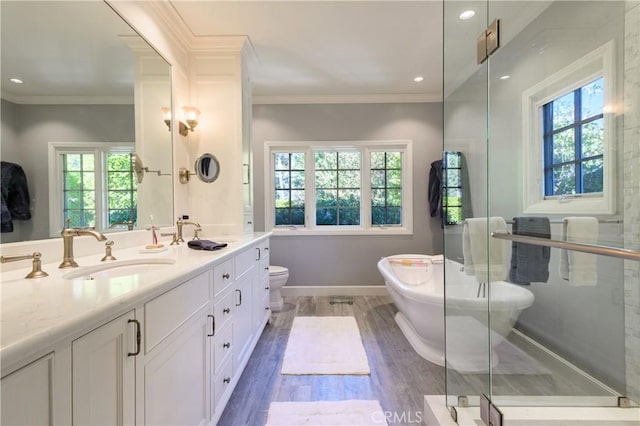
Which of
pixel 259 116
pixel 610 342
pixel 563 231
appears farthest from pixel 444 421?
pixel 259 116

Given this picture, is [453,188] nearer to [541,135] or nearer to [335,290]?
[541,135]

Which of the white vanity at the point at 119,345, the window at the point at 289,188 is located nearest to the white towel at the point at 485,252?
the white vanity at the point at 119,345

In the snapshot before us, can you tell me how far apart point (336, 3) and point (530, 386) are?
2869mm

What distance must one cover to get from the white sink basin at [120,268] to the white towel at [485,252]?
81.4 inches

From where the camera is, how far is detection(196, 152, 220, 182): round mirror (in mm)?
2330

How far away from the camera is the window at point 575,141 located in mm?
1570

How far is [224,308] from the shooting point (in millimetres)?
1454

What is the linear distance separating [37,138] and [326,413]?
1.92m

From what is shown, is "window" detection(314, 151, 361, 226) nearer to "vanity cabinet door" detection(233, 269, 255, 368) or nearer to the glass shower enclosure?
the glass shower enclosure

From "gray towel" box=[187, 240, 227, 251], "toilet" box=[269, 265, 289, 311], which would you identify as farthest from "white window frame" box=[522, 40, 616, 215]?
"toilet" box=[269, 265, 289, 311]

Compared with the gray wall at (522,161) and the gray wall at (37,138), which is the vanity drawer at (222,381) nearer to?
the gray wall at (37,138)

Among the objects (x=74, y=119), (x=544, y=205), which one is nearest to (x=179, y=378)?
(x=74, y=119)

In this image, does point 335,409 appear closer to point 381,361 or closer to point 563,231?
point 381,361

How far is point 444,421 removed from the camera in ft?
4.20
